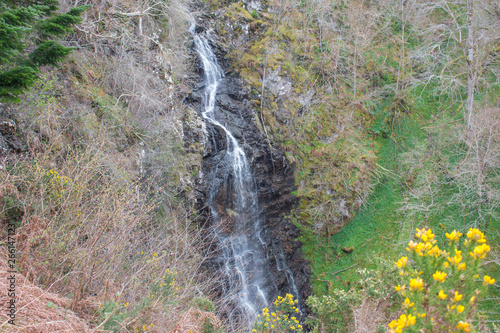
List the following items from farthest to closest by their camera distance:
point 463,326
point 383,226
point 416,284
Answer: point 383,226, point 416,284, point 463,326

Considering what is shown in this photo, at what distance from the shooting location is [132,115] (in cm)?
831

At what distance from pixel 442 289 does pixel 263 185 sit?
847 cm

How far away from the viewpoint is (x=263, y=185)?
1077 centimetres

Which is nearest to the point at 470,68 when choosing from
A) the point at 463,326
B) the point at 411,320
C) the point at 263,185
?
the point at 263,185

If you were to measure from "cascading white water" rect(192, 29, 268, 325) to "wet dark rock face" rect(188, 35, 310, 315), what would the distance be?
0.20 m

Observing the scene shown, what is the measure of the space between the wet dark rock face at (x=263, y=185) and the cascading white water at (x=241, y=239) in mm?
200

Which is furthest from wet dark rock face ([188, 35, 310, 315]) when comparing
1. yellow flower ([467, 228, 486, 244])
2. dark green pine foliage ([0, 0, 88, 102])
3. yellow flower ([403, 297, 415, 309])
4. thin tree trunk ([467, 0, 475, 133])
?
yellow flower ([467, 228, 486, 244])

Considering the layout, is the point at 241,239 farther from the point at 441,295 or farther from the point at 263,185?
the point at 441,295

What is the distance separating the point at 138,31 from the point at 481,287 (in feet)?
36.9

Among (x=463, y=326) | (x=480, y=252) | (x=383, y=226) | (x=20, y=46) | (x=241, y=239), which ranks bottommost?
(x=241, y=239)

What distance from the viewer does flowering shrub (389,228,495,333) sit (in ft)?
7.25

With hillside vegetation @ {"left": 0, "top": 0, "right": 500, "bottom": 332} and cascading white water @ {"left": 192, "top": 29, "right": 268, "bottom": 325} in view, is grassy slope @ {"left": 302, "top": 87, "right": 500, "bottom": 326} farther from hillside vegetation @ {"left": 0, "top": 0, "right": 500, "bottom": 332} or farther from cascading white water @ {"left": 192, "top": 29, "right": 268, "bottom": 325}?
cascading white water @ {"left": 192, "top": 29, "right": 268, "bottom": 325}

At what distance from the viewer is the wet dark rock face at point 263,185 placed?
976 centimetres

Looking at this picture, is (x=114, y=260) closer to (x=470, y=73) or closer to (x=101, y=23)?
(x=101, y=23)
